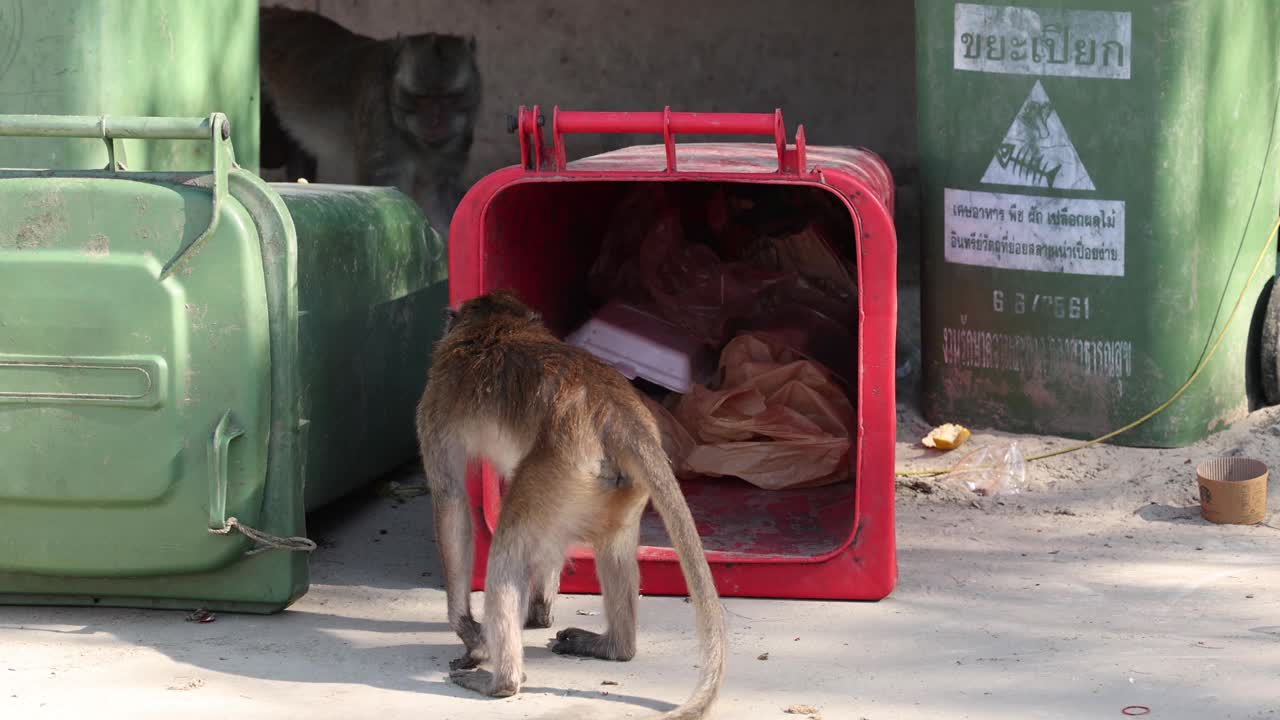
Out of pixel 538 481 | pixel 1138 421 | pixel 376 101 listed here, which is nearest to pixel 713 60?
pixel 376 101

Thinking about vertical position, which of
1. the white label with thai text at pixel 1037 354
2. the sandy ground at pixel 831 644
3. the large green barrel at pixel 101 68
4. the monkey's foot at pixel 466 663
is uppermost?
the large green barrel at pixel 101 68

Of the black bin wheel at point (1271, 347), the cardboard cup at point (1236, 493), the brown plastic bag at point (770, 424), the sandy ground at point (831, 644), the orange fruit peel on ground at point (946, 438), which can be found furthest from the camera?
the black bin wheel at point (1271, 347)

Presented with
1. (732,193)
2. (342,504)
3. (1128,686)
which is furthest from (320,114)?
(1128,686)

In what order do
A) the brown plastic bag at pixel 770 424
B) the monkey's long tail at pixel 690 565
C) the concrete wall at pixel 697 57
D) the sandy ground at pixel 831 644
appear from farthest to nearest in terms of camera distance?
the concrete wall at pixel 697 57, the brown plastic bag at pixel 770 424, the sandy ground at pixel 831 644, the monkey's long tail at pixel 690 565

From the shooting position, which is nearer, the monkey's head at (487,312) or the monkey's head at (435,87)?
the monkey's head at (487,312)

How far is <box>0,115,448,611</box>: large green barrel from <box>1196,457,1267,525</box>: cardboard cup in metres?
2.85

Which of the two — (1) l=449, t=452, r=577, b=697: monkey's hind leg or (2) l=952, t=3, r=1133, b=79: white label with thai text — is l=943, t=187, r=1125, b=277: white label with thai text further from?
(1) l=449, t=452, r=577, b=697: monkey's hind leg

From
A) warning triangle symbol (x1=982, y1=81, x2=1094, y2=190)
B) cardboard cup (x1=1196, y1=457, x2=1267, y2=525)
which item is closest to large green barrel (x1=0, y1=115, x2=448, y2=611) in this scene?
warning triangle symbol (x1=982, y1=81, x2=1094, y2=190)

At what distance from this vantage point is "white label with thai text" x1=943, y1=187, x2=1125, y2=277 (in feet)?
17.8

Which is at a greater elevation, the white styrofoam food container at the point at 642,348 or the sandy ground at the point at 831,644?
the white styrofoam food container at the point at 642,348

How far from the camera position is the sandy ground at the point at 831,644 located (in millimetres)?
3580

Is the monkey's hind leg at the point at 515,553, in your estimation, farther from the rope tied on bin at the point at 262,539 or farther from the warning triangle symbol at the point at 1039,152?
the warning triangle symbol at the point at 1039,152

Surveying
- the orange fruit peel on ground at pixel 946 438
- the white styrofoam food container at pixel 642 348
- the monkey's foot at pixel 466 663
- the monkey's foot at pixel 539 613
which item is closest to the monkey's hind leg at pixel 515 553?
the monkey's foot at pixel 466 663

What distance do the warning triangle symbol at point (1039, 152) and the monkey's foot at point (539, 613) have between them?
2464mm
